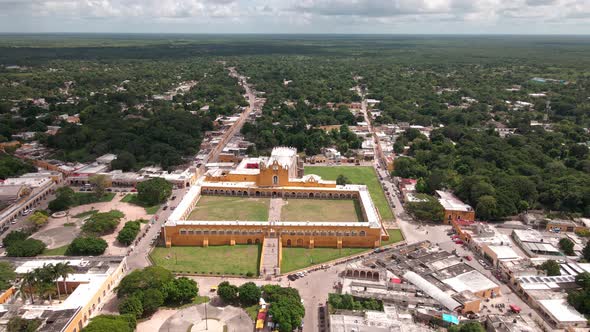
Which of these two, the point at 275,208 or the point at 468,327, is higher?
the point at 468,327

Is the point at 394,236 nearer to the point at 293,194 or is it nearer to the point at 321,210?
the point at 321,210

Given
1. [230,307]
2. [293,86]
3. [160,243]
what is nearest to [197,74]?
[293,86]

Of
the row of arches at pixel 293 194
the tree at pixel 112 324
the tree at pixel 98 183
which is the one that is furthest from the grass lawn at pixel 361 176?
the tree at pixel 112 324

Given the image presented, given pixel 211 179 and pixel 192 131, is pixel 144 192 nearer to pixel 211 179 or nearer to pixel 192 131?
pixel 211 179

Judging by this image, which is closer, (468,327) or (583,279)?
(468,327)

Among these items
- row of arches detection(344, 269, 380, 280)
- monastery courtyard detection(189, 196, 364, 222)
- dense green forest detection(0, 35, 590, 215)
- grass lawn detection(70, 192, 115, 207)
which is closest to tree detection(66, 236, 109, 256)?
monastery courtyard detection(189, 196, 364, 222)

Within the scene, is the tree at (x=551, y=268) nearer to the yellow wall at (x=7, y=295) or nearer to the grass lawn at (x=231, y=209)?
the grass lawn at (x=231, y=209)

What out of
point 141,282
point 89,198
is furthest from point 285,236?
point 89,198
